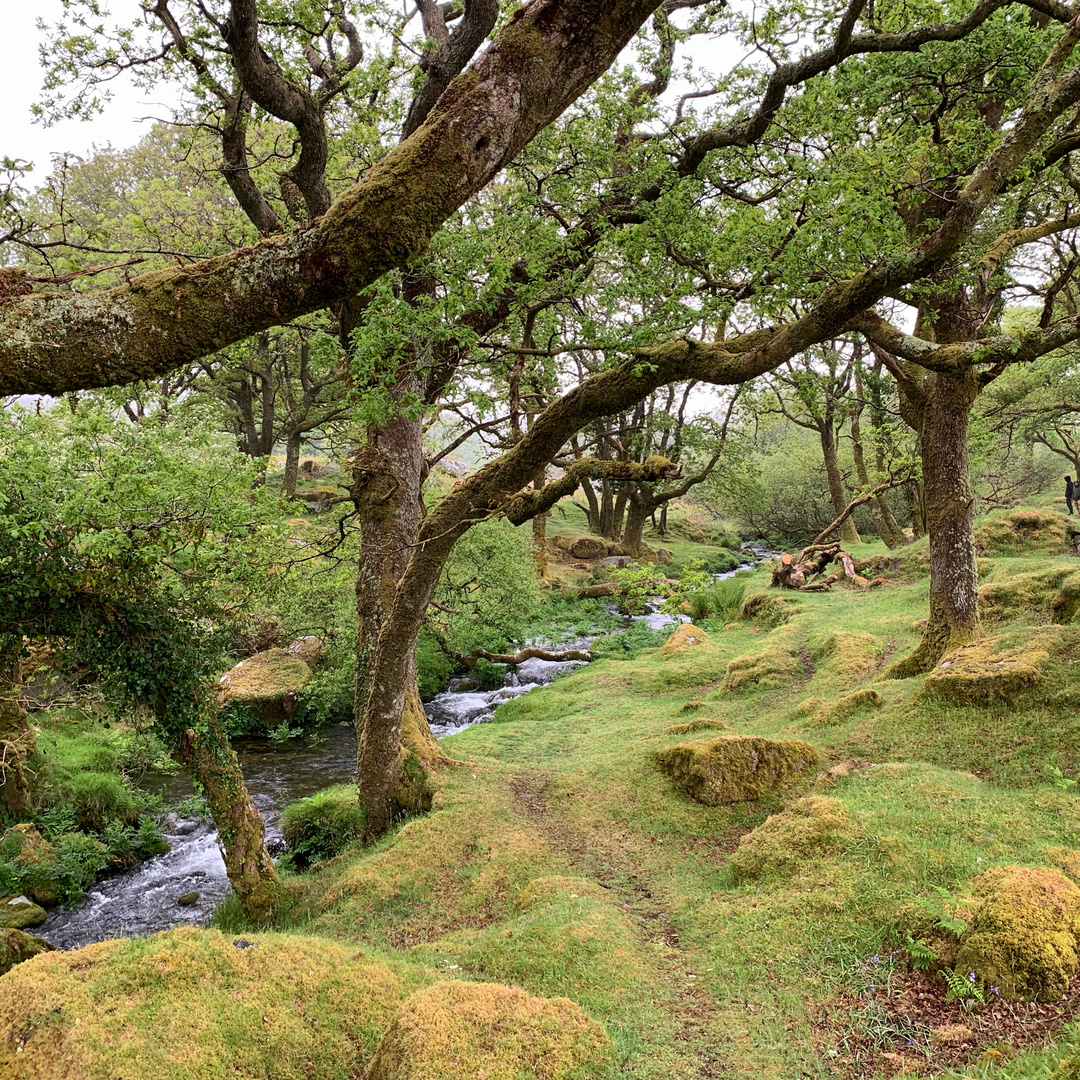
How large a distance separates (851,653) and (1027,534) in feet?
26.6

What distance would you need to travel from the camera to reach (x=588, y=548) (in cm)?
3206

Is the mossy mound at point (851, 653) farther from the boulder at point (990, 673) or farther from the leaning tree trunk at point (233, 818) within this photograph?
the leaning tree trunk at point (233, 818)

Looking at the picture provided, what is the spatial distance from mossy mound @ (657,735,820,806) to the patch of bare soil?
136 inches

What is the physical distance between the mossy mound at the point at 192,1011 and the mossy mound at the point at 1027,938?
357 centimetres

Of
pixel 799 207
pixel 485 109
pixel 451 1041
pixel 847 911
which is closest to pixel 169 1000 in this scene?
pixel 451 1041

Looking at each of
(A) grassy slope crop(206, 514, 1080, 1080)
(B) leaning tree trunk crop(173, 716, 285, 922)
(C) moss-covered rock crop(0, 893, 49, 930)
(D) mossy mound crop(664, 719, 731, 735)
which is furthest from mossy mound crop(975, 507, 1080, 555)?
(C) moss-covered rock crop(0, 893, 49, 930)

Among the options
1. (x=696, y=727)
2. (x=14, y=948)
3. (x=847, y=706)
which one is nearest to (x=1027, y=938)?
(x=847, y=706)

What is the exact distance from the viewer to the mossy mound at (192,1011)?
3385 millimetres

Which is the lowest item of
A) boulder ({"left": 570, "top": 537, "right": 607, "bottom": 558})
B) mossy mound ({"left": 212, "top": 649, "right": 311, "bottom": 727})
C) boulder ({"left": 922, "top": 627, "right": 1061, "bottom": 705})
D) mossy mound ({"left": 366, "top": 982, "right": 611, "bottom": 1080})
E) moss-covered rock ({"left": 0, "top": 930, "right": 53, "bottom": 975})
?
moss-covered rock ({"left": 0, "top": 930, "right": 53, "bottom": 975})

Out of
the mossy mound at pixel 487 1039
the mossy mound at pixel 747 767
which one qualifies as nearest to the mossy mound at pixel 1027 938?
the mossy mound at pixel 487 1039

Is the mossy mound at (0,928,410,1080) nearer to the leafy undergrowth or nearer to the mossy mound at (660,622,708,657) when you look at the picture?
the leafy undergrowth

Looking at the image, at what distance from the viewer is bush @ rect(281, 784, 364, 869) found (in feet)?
30.7

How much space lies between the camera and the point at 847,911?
4.44m

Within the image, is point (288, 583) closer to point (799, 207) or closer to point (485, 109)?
point (485, 109)
